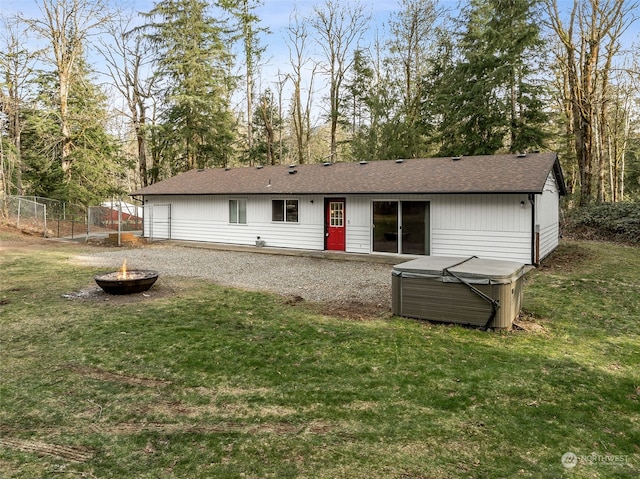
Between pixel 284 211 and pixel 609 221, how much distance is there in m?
13.4

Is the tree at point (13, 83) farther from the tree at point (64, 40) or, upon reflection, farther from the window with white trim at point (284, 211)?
the window with white trim at point (284, 211)

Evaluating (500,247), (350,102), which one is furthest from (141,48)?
(500,247)

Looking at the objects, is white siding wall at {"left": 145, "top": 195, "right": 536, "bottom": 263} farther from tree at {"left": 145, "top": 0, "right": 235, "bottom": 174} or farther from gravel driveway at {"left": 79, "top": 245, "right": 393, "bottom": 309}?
tree at {"left": 145, "top": 0, "right": 235, "bottom": 174}

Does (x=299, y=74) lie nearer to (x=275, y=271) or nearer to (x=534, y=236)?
(x=275, y=271)

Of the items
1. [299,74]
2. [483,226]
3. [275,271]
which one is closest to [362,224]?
[483,226]

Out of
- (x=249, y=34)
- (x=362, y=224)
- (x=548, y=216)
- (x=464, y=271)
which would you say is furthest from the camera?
(x=249, y=34)

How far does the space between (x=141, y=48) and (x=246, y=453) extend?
2975cm

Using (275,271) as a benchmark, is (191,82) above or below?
above

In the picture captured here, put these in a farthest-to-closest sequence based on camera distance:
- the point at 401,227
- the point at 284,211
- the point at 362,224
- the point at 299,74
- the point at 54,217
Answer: the point at 299,74, the point at 54,217, the point at 284,211, the point at 362,224, the point at 401,227

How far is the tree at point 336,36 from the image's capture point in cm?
2573

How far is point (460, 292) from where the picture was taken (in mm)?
5918

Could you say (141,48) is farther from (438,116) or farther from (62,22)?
(438,116)

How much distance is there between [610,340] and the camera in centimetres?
542

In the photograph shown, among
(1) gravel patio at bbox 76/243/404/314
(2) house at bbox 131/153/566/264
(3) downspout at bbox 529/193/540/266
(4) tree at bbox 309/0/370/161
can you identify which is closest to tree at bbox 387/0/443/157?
(4) tree at bbox 309/0/370/161
